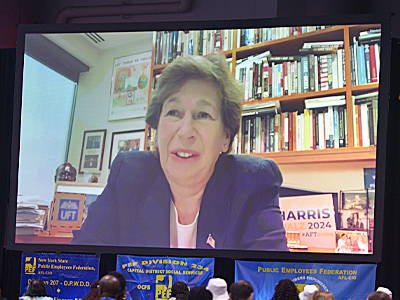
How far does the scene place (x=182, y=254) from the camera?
487 centimetres

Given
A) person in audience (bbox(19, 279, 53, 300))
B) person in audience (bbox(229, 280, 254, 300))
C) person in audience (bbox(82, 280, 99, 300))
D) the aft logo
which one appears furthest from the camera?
the aft logo

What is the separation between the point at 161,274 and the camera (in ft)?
16.2

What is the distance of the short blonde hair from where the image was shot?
195 inches

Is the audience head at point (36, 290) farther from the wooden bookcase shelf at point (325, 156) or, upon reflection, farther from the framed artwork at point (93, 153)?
the wooden bookcase shelf at point (325, 156)

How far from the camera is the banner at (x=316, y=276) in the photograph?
4.68 meters

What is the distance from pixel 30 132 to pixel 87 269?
159 centimetres

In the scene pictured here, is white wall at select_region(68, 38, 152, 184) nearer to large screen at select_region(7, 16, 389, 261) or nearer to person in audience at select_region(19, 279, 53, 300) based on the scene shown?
large screen at select_region(7, 16, 389, 261)

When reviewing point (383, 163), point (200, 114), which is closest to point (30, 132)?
point (200, 114)

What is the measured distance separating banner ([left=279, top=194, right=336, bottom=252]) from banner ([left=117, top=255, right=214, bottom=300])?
905 millimetres

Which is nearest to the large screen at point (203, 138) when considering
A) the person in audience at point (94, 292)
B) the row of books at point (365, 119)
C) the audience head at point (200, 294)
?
the row of books at point (365, 119)

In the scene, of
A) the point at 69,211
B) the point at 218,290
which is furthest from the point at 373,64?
the point at 69,211

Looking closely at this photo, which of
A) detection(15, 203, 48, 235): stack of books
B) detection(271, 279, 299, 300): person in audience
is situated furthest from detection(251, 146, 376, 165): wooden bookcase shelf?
detection(15, 203, 48, 235): stack of books

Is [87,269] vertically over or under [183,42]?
under

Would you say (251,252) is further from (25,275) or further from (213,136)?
(25,275)
